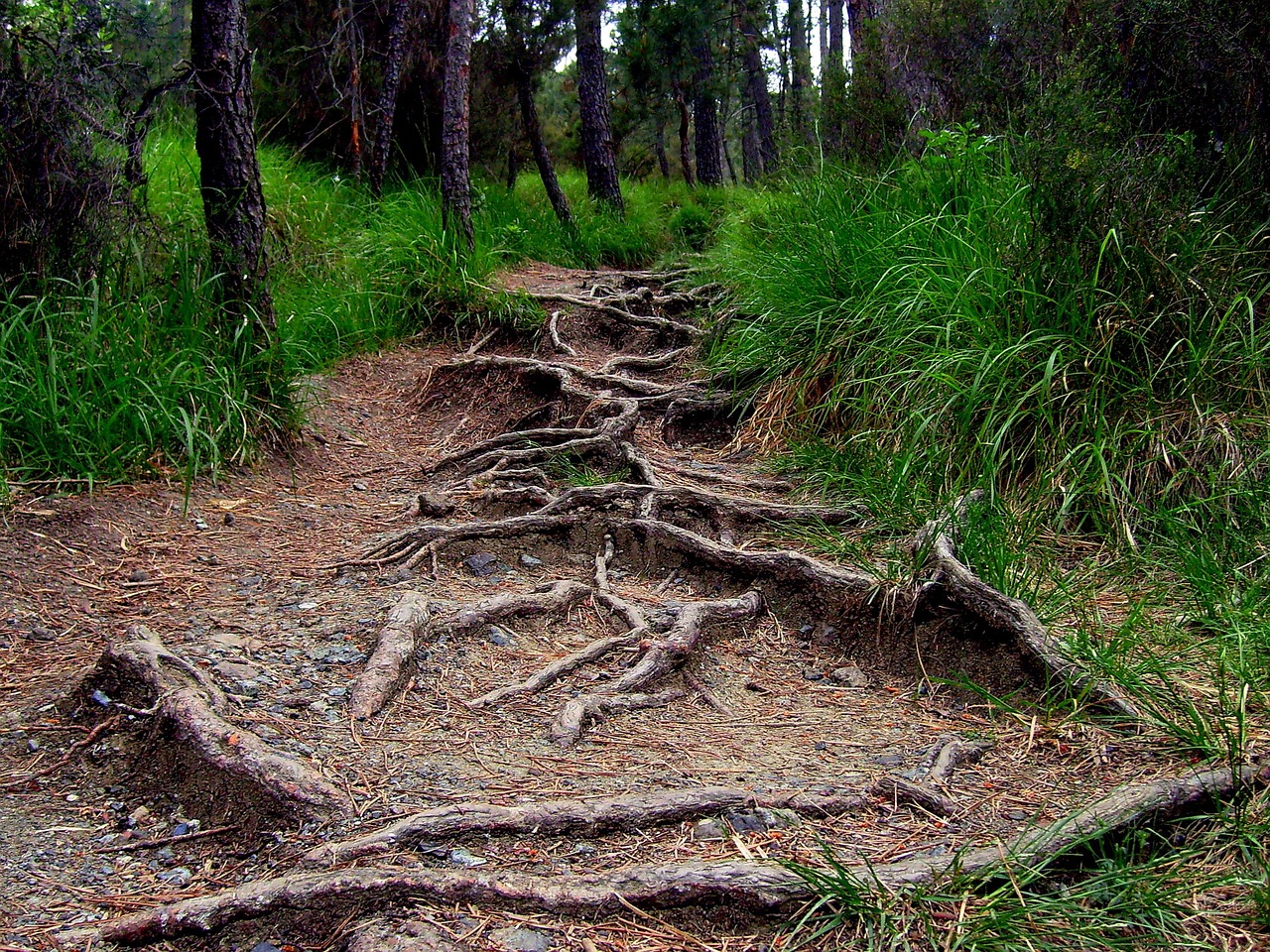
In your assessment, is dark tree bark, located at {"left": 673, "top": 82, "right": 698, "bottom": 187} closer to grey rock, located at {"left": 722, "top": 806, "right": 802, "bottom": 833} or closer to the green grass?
the green grass

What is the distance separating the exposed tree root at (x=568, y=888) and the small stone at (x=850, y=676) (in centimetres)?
97

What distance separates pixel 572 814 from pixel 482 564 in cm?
175

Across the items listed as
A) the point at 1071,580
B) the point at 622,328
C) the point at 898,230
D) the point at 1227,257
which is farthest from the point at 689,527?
the point at 622,328

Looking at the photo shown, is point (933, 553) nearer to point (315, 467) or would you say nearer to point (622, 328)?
point (315, 467)

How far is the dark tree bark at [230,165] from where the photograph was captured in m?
4.20

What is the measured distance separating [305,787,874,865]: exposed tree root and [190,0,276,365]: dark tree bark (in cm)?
300

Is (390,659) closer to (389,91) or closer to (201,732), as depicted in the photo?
(201,732)

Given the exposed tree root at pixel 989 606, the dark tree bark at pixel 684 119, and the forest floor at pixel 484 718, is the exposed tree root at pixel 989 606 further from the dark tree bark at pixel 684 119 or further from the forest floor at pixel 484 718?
the dark tree bark at pixel 684 119

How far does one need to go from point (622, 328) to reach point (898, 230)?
115 inches

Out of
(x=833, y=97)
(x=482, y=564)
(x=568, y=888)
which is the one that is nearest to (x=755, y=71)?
(x=833, y=97)

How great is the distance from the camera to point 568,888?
1812 millimetres

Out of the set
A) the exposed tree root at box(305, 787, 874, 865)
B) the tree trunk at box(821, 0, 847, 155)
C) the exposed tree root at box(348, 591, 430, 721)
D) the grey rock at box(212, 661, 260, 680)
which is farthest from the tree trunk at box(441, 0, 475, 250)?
the exposed tree root at box(305, 787, 874, 865)

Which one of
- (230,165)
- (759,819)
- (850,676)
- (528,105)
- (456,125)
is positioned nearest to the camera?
(759,819)

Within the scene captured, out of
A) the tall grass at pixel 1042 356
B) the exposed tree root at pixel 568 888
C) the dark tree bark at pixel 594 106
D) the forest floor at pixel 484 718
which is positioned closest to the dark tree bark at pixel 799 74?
the dark tree bark at pixel 594 106
